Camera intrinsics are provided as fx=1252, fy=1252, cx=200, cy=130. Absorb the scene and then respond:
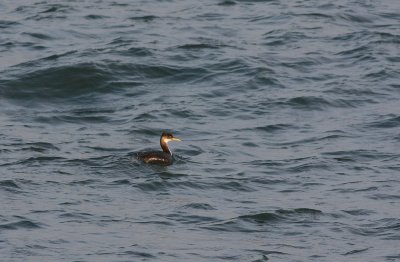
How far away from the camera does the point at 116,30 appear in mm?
28281

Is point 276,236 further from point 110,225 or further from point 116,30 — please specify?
point 116,30

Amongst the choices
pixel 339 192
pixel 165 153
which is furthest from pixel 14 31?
pixel 339 192

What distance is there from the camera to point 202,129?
2161cm

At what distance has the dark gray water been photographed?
15758mm

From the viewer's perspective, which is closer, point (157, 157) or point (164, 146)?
point (157, 157)

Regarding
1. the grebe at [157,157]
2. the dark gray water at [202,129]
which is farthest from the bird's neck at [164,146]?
the dark gray water at [202,129]

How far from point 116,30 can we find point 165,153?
9.14 m

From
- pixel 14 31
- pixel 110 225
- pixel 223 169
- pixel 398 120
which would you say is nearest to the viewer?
pixel 110 225

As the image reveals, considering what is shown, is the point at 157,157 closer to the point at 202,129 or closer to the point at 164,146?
the point at 164,146

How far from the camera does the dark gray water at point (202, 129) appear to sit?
15.8 meters

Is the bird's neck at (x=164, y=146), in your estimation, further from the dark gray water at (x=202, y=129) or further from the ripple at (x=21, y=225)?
the ripple at (x=21, y=225)

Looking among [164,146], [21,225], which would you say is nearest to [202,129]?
[164,146]

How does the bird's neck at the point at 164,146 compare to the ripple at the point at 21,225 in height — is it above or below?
below

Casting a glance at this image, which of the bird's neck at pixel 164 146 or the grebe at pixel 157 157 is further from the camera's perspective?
the bird's neck at pixel 164 146
